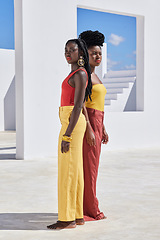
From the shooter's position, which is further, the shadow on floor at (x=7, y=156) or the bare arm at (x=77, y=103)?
the shadow on floor at (x=7, y=156)

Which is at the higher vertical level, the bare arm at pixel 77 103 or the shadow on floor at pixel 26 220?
the bare arm at pixel 77 103

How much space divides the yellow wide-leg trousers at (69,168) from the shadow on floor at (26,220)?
0.96 feet

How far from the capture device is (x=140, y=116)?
9.39 m

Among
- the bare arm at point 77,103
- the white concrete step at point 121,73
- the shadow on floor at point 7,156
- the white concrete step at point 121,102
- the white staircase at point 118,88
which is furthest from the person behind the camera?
the white concrete step at point 121,73

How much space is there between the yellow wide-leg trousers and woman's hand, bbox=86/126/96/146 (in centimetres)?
17

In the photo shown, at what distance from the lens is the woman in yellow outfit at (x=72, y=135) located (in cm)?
320

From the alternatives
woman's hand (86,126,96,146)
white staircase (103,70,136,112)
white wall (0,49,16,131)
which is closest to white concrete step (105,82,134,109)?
white staircase (103,70,136,112)

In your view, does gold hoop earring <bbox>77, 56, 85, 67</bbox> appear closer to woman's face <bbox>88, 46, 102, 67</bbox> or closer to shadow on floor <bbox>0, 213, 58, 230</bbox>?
woman's face <bbox>88, 46, 102, 67</bbox>

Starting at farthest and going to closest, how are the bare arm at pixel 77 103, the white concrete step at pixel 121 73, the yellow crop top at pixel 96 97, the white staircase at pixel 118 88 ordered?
the white concrete step at pixel 121 73, the white staircase at pixel 118 88, the yellow crop top at pixel 96 97, the bare arm at pixel 77 103

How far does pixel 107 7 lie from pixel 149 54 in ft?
4.69

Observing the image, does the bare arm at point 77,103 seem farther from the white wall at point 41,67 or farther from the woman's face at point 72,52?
the white wall at point 41,67

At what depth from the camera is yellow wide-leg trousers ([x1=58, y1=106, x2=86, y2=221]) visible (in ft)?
10.7

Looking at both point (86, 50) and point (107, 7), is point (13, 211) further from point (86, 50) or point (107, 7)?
point (107, 7)

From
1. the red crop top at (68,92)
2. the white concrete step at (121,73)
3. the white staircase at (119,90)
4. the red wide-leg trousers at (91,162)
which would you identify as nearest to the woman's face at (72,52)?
the red crop top at (68,92)
